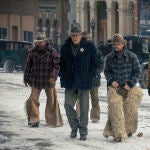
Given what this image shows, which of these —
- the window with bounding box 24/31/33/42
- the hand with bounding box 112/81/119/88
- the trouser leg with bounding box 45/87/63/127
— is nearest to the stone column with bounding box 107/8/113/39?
the window with bounding box 24/31/33/42

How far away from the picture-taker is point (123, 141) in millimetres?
13258

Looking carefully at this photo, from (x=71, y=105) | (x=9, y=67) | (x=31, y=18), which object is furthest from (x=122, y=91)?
(x=31, y=18)

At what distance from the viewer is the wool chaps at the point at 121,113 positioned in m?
13.3

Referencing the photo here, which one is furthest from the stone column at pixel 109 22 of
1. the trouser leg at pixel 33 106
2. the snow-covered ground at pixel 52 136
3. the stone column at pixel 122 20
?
the trouser leg at pixel 33 106

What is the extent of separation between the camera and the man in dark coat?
1341cm

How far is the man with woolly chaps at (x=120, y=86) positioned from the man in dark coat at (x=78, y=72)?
30cm

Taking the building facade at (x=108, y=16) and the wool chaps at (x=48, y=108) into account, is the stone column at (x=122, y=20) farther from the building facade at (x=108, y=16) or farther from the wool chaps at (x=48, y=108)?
the wool chaps at (x=48, y=108)

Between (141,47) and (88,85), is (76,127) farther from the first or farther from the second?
(141,47)

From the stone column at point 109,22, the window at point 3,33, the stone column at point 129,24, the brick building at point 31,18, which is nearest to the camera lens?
the stone column at point 129,24

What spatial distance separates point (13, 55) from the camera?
37.7 metres

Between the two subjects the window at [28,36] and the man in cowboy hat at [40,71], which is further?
the window at [28,36]

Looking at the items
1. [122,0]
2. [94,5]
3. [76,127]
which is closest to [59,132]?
[76,127]

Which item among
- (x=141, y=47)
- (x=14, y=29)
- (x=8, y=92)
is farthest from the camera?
(x=14, y=29)

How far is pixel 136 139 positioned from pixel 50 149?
1656 mm
